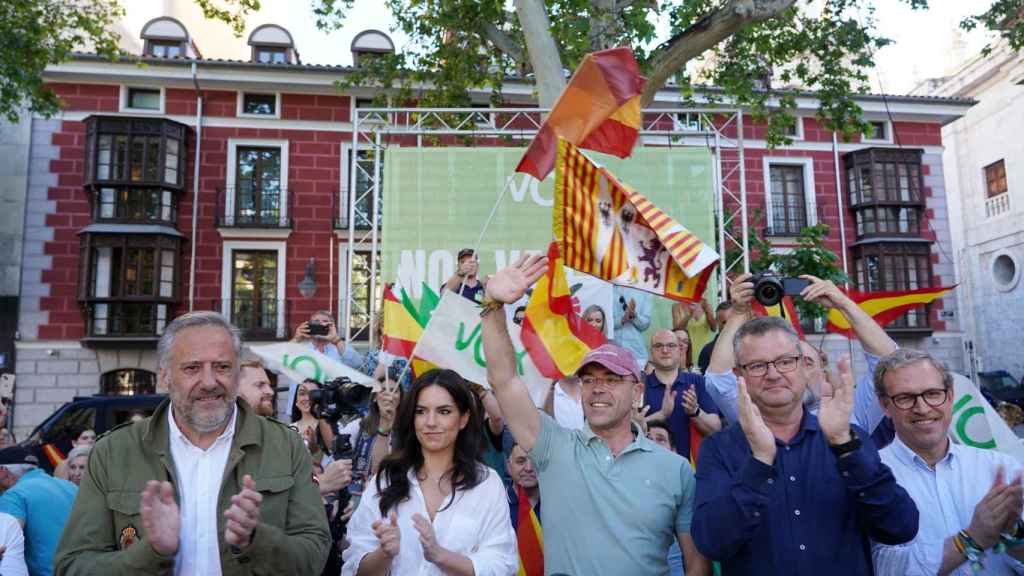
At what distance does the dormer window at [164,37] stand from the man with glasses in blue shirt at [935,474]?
22.0 meters

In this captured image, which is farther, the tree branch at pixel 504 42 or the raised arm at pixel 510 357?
the tree branch at pixel 504 42

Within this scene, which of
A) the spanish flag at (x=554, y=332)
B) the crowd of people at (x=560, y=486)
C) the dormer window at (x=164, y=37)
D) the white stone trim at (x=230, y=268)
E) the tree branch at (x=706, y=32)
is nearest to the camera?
the crowd of people at (x=560, y=486)

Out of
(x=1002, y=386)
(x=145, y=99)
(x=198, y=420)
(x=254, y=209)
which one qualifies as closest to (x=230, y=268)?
(x=254, y=209)

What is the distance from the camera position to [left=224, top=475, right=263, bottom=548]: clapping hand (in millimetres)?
2209

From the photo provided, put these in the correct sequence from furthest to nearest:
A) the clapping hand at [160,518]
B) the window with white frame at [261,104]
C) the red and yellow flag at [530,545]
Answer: the window with white frame at [261,104] → the red and yellow flag at [530,545] → the clapping hand at [160,518]

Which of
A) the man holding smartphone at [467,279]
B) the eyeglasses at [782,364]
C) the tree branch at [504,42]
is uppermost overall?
the tree branch at [504,42]

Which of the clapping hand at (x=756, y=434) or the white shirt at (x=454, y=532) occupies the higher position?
the clapping hand at (x=756, y=434)

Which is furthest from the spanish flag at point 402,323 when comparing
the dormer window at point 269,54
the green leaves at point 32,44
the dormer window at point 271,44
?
the dormer window at point 269,54

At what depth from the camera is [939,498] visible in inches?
110

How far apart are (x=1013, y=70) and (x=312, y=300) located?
947 inches

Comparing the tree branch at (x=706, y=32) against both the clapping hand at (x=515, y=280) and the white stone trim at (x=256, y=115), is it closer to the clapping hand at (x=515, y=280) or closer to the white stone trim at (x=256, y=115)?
the clapping hand at (x=515, y=280)

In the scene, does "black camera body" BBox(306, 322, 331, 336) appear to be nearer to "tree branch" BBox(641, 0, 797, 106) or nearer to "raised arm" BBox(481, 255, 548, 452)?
"raised arm" BBox(481, 255, 548, 452)

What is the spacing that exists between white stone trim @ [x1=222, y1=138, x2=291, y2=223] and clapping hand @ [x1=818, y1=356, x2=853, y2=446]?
18956 millimetres

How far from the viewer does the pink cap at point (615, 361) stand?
9.96 ft
